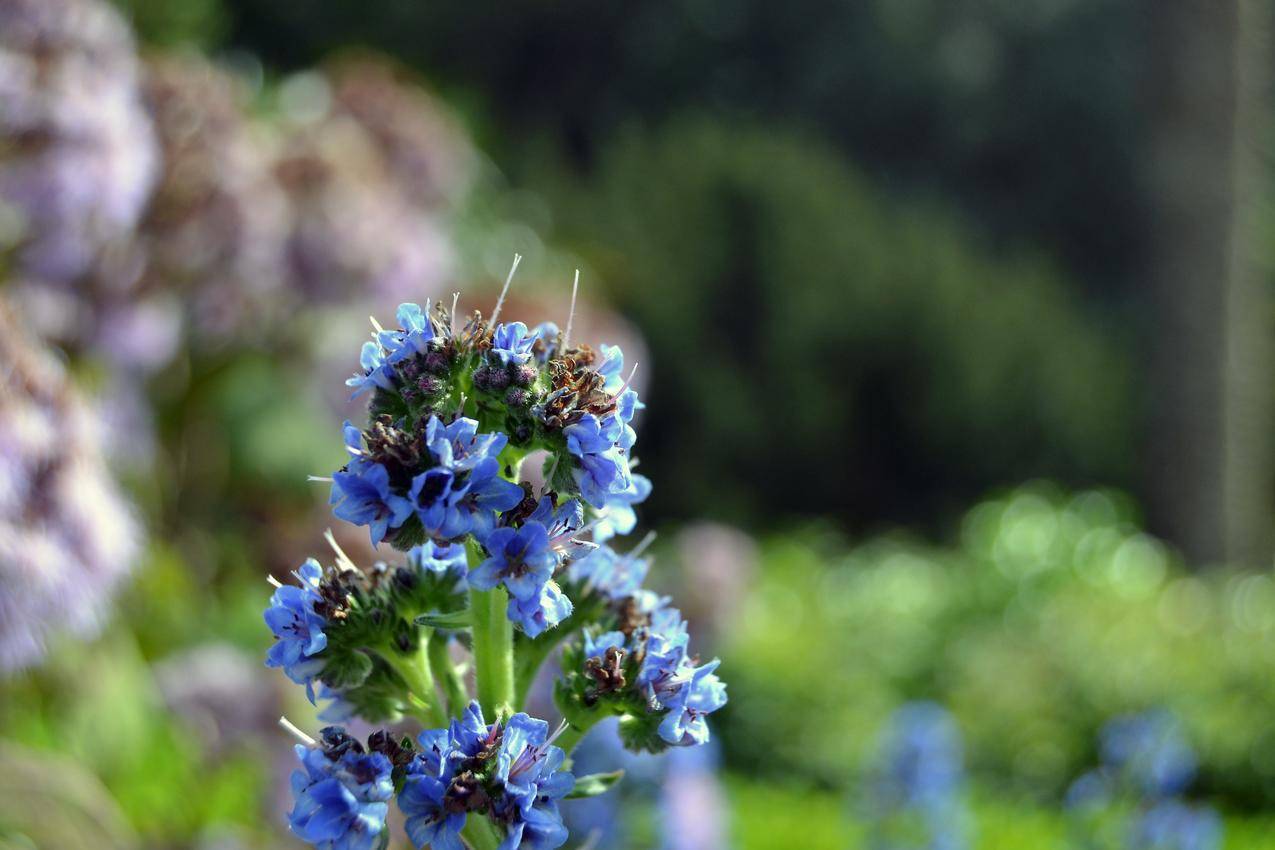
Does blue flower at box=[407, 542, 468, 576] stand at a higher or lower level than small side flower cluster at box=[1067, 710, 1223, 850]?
lower

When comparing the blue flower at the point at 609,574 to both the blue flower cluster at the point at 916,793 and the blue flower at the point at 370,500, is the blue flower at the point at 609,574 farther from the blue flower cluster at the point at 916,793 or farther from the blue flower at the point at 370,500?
the blue flower cluster at the point at 916,793

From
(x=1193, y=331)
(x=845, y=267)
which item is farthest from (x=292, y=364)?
(x=845, y=267)

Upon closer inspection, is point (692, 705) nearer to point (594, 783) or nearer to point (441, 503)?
Answer: point (594, 783)

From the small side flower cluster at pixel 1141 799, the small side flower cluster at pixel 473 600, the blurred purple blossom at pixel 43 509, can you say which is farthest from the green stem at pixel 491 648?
the small side flower cluster at pixel 1141 799

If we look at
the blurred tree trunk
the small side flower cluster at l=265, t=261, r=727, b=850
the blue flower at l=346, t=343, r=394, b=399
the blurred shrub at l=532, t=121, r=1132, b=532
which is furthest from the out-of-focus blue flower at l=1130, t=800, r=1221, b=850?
the blurred shrub at l=532, t=121, r=1132, b=532

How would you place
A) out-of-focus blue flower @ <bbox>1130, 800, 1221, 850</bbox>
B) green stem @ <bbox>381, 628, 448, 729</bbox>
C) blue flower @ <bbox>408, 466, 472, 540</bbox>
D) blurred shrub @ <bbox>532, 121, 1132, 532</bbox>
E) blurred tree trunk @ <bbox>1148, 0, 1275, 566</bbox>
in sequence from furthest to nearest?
blurred shrub @ <bbox>532, 121, 1132, 532</bbox> → blurred tree trunk @ <bbox>1148, 0, 1275, 566</bbox> → out-of-focus blue flower @ <bbox>1130, 800, 1221, 850</bbox> → green stem @ <bbox>381, 628, 448, 729</bbox> → blue flower @ <bbox>408, 466, 472, 540</bbox>

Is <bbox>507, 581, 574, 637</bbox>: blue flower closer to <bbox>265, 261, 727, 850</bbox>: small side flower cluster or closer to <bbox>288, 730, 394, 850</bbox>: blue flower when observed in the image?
<bbox>265, 261, 727, 850</bbox>: small side flower cluster

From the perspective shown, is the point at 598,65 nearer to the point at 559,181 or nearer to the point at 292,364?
the point at 559,181
